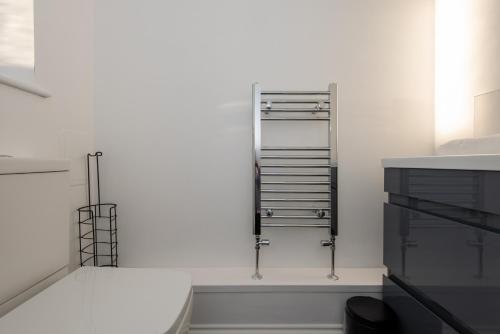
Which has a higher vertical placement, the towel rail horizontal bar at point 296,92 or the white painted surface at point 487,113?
the towel rail horizontal bar at point 296,92

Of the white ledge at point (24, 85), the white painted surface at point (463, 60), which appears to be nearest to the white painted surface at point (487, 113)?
the white painted surface at point (463, 60)

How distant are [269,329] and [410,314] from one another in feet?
2.04

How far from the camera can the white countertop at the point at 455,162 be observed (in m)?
0.66

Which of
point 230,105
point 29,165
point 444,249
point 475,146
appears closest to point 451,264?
point 444,249

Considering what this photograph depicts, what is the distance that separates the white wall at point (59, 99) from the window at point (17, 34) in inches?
1.3

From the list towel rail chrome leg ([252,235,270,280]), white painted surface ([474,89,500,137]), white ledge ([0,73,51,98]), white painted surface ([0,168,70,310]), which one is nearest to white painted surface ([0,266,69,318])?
white painted surface ([0,168,70,310])

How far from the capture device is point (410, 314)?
3.20ft

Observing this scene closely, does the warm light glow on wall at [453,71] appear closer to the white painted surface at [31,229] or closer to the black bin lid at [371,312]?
the black bin lid at [371,312]

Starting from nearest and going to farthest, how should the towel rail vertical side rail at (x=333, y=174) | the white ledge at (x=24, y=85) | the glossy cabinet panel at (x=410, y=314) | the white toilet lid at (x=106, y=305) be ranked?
the white toilet lid at (x=106, y=305) → the glossy cabinet panel at (x=410, y=314) → the white ledge at (x=24, y=85) → the towel rail vertical side rail at (x=333, y=174)

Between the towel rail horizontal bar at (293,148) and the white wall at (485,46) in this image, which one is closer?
the white wall at (485,46)

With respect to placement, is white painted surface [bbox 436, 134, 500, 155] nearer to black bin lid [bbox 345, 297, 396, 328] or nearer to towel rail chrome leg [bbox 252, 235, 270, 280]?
black bin lid [bbox 345, 297, 396, 328]

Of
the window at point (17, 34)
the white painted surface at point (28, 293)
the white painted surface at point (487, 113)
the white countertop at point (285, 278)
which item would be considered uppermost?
the window at point (17, 34)

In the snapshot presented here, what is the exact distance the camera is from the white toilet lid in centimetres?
61

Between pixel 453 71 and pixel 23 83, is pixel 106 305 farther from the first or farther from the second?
pixel 453 71
